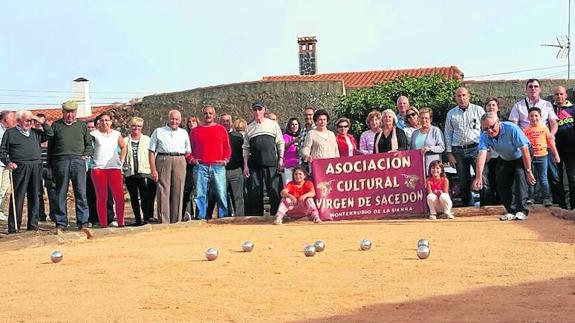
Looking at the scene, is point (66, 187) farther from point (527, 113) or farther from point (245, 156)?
point (527, 113)

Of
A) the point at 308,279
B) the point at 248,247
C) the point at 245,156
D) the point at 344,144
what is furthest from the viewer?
the point at 344,144

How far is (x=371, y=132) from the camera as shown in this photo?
1398 cm

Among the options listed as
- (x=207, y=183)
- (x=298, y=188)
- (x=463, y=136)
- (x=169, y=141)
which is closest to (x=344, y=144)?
(x=298, y=188)

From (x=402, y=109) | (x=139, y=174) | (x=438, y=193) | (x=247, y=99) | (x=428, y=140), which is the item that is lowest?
(x=438, y=193)

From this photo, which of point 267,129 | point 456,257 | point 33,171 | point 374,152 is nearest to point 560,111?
point 374,152

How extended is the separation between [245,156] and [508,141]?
165 inches

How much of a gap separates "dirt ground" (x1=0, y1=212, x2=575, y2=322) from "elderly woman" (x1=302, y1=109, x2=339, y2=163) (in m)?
2.62

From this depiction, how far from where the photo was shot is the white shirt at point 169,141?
13.3m

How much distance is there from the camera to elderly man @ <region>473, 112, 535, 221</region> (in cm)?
1160

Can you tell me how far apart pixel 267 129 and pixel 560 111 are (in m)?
4.44

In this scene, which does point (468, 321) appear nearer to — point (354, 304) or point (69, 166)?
point (354, 304)

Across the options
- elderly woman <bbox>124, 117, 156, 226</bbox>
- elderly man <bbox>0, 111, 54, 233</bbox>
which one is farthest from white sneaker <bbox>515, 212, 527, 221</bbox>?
elderly man <bbox>0, 111, 54, 233</bbox>

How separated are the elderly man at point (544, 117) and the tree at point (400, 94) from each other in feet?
23.7

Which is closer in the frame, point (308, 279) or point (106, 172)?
point (308, 279)
